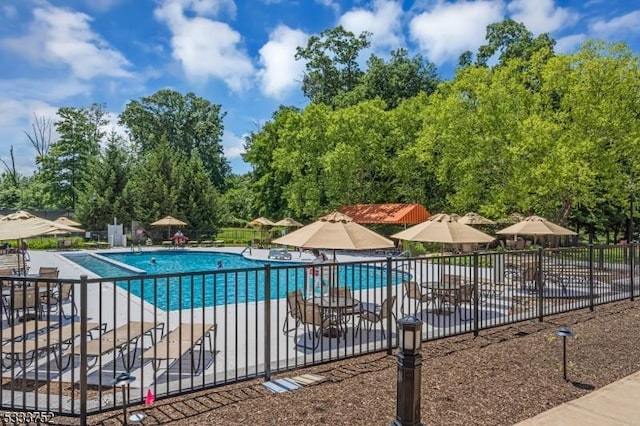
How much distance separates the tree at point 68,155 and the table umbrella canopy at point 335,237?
45.1 m

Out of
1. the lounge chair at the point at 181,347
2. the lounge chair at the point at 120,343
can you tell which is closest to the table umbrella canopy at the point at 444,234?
the lounge chair at the point at 181,347

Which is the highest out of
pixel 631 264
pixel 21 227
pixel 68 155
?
pixel 68 155

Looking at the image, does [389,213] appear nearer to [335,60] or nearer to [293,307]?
[293,307]

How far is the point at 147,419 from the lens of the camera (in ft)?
13.1

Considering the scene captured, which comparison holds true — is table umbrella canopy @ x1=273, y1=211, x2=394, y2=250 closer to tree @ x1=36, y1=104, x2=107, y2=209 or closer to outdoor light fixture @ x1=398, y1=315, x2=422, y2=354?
outdoor light fixture @ x1=398, y1=315, x2=422, y2=354

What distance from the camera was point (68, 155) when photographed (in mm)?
46938

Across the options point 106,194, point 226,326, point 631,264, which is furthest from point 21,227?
point 106,194

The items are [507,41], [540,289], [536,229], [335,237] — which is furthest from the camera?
[507,41]

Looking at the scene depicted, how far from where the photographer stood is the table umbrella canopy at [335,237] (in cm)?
764

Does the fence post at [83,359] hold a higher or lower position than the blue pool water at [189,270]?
higher

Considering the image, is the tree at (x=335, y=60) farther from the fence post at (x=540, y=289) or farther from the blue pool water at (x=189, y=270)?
the fence post at (x=540, y=289)

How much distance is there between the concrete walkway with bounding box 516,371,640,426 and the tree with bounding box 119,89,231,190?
177ft

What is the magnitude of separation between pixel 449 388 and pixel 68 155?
5193 cm

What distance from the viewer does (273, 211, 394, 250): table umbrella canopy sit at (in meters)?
7.64
